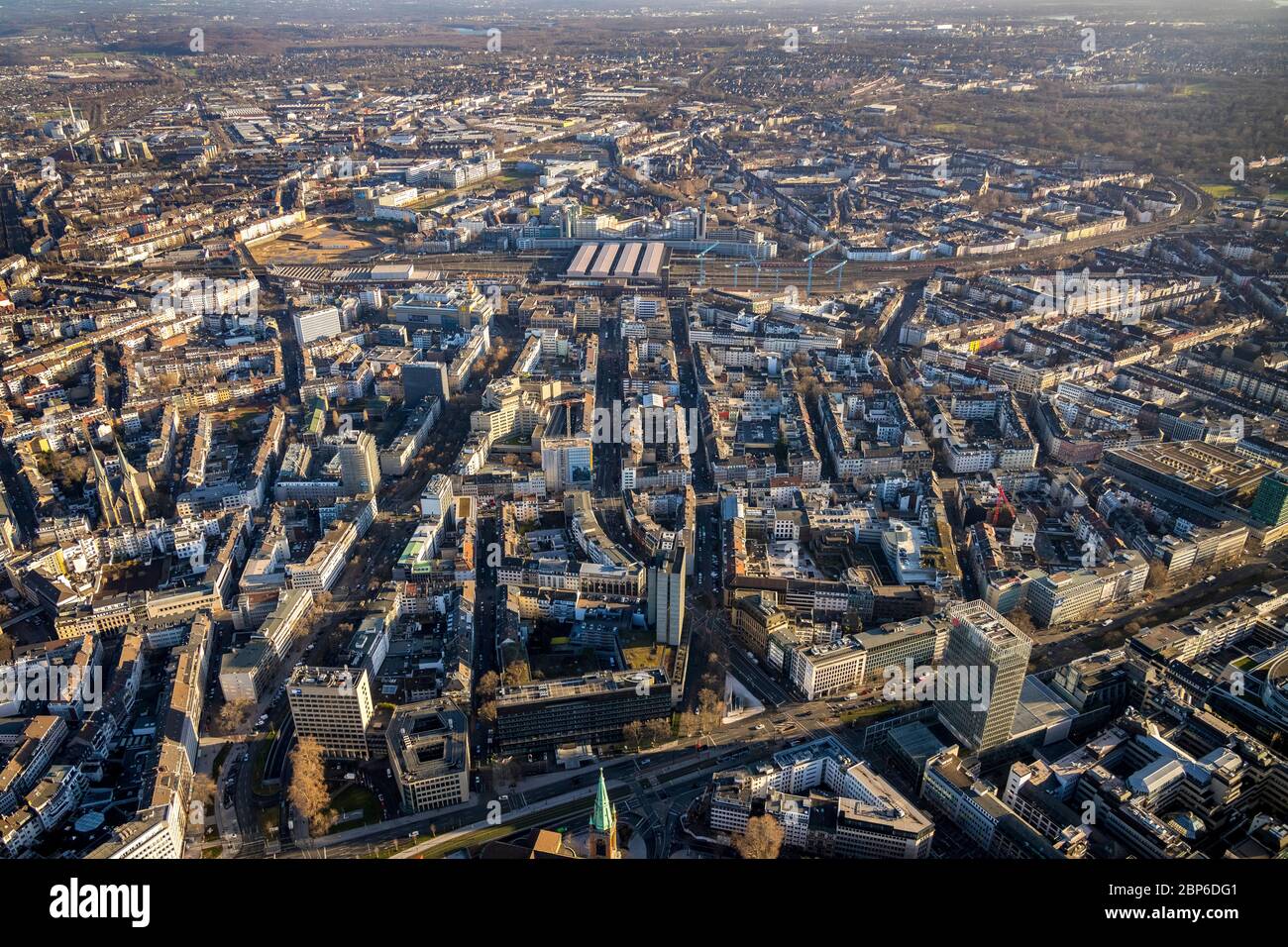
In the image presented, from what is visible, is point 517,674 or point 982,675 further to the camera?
point 517,674

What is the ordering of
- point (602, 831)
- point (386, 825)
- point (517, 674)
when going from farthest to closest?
point (517, 674)
point (386, 825)
point (602, 831)

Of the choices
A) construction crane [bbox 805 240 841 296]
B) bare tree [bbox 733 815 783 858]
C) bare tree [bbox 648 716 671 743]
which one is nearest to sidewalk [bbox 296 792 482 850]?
bare tree [bbox 648 716 671 743]

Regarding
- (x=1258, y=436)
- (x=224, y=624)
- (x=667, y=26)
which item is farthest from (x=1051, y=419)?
(x=667, y=26)

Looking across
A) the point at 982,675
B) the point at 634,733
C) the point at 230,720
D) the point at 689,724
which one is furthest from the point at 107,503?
the point at 982,675

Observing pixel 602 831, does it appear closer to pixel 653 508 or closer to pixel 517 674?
pixel 517 674

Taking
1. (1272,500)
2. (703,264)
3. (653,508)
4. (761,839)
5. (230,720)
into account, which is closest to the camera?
(761,839)

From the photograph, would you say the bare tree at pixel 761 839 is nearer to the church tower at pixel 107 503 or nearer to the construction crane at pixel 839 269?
the church tower at pixel 107 503

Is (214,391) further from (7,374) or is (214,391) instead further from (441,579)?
(441,579)

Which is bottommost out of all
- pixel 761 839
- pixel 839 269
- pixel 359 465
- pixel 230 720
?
pixel 761 839

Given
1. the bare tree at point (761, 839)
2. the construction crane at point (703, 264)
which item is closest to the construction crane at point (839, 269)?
the construction crane at point (703, 264)
